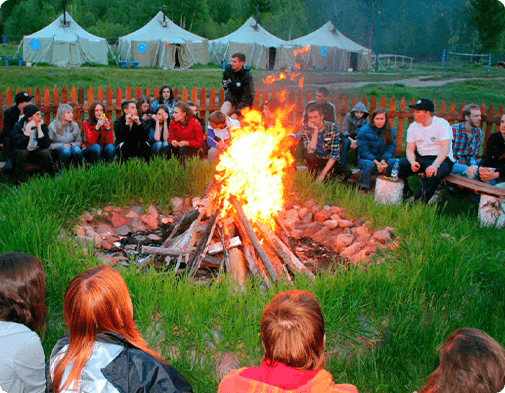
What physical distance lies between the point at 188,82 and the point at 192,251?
26200 mm

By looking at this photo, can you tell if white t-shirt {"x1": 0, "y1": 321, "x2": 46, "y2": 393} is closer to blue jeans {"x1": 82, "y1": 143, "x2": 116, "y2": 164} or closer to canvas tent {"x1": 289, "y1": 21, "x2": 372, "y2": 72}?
blue jeans {"x1": 82, "y1": 143, "x2": 116, "y2": 164}

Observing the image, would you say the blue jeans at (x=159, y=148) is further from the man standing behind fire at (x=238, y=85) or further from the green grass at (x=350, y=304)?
the green grass at (x=350, y=304)

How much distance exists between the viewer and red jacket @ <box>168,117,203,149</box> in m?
8.77

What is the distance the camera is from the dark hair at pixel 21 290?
3.00 meters

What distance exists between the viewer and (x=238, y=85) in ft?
32.9

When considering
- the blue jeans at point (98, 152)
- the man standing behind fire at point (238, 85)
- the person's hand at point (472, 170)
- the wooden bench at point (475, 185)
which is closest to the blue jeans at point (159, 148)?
the blue jeans at point (98, 152)

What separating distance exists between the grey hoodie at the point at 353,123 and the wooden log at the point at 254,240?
4.82m

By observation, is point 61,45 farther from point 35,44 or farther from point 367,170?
point 367,170

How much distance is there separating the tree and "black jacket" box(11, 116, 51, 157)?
39.2ft

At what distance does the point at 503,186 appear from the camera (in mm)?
7137

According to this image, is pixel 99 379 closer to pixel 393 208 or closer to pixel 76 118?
pixel 393 208

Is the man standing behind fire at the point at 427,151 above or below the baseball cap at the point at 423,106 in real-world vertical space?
below

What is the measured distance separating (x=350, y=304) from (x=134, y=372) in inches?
72.7

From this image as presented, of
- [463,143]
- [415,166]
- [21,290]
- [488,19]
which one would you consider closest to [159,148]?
[415,166]
